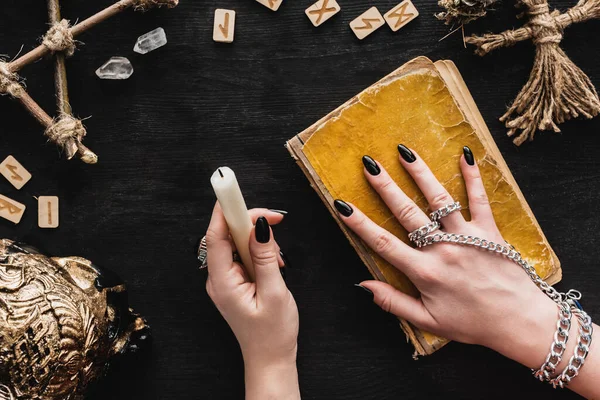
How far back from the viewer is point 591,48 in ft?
4.17

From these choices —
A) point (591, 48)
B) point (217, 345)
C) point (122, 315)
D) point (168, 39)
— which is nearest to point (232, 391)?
point (217, 345)

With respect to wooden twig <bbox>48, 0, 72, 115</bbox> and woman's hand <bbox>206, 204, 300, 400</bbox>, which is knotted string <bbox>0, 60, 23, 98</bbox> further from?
woman's hand <bbox>206, 204, 300, 400</bbox>

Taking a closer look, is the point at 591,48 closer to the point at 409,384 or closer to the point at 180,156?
the point at 409,384

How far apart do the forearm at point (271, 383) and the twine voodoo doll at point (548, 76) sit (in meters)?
0.77

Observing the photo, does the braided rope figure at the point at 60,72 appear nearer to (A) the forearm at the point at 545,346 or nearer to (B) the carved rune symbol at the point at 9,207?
(B) the carved rune symbol at the point at 9,207

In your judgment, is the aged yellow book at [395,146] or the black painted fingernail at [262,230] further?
the aged yellow book at [395,146]

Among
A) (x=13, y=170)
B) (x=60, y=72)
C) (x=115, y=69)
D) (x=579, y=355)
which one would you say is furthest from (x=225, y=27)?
(x=579, y=355)

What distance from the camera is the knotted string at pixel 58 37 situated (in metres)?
1.15

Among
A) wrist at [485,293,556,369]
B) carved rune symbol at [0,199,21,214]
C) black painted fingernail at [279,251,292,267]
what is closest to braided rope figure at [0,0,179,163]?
carved rune symbol at [0,199,21,214]

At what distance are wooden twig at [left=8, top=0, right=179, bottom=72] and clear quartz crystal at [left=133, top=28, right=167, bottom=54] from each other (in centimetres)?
6

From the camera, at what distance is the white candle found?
2.67 ft

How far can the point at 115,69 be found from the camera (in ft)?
4.05

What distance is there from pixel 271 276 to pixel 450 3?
2.34 ft

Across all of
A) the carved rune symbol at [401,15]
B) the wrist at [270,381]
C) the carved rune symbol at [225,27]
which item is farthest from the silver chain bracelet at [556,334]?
the carved rune symbol at [225,27]
